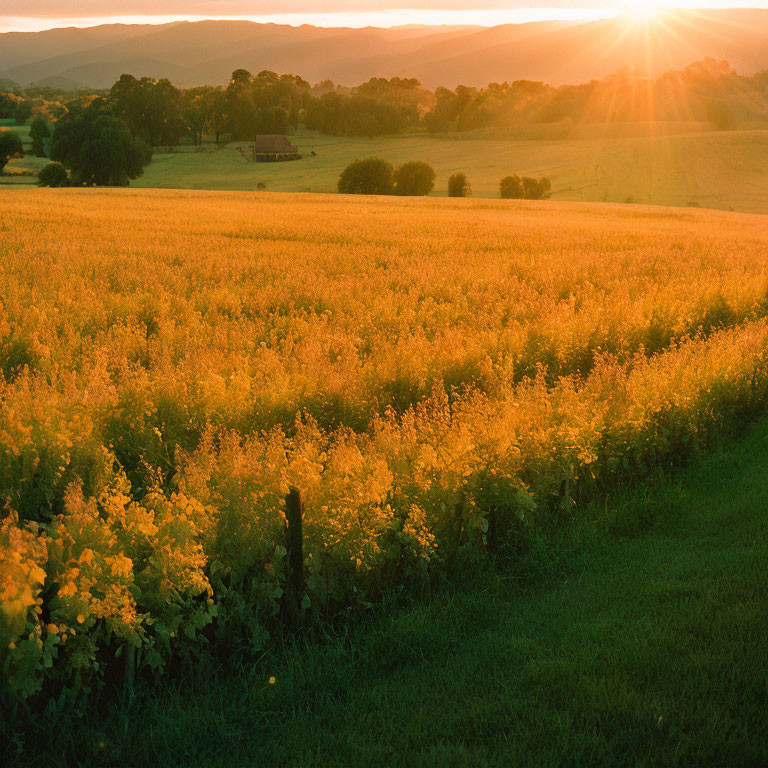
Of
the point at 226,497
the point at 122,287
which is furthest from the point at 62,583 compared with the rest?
the point at 122,287

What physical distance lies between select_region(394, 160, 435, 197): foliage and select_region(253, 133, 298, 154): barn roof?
24749 millimetres

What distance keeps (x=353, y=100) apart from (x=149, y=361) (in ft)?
343

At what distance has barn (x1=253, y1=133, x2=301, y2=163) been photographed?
9056cm

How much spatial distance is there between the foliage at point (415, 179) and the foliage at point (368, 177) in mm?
1464

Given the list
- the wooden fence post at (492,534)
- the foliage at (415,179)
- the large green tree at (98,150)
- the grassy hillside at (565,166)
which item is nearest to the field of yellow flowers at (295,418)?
the wooden fence post at (492,534)

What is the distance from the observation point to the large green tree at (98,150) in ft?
250

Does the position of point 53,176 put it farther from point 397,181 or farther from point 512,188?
point 512,188

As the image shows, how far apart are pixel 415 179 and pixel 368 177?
470 centimetres

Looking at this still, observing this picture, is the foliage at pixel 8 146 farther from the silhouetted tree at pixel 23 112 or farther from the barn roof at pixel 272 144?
the silhouetted tree at pixel 23 112

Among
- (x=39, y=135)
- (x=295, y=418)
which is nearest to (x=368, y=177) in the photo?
(x=39, y=135)

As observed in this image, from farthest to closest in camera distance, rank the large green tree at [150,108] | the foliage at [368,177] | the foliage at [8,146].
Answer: the large green tree at [150,108], the foliage at [8,146], the foliage at [368,177]

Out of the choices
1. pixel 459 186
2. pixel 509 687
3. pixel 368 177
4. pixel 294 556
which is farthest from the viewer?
pixel 368 177

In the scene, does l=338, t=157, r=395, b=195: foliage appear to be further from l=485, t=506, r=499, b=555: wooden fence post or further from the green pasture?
l=485, t=506, r=499, b=555: wooden fence post

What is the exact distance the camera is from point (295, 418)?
8398 millimetres
